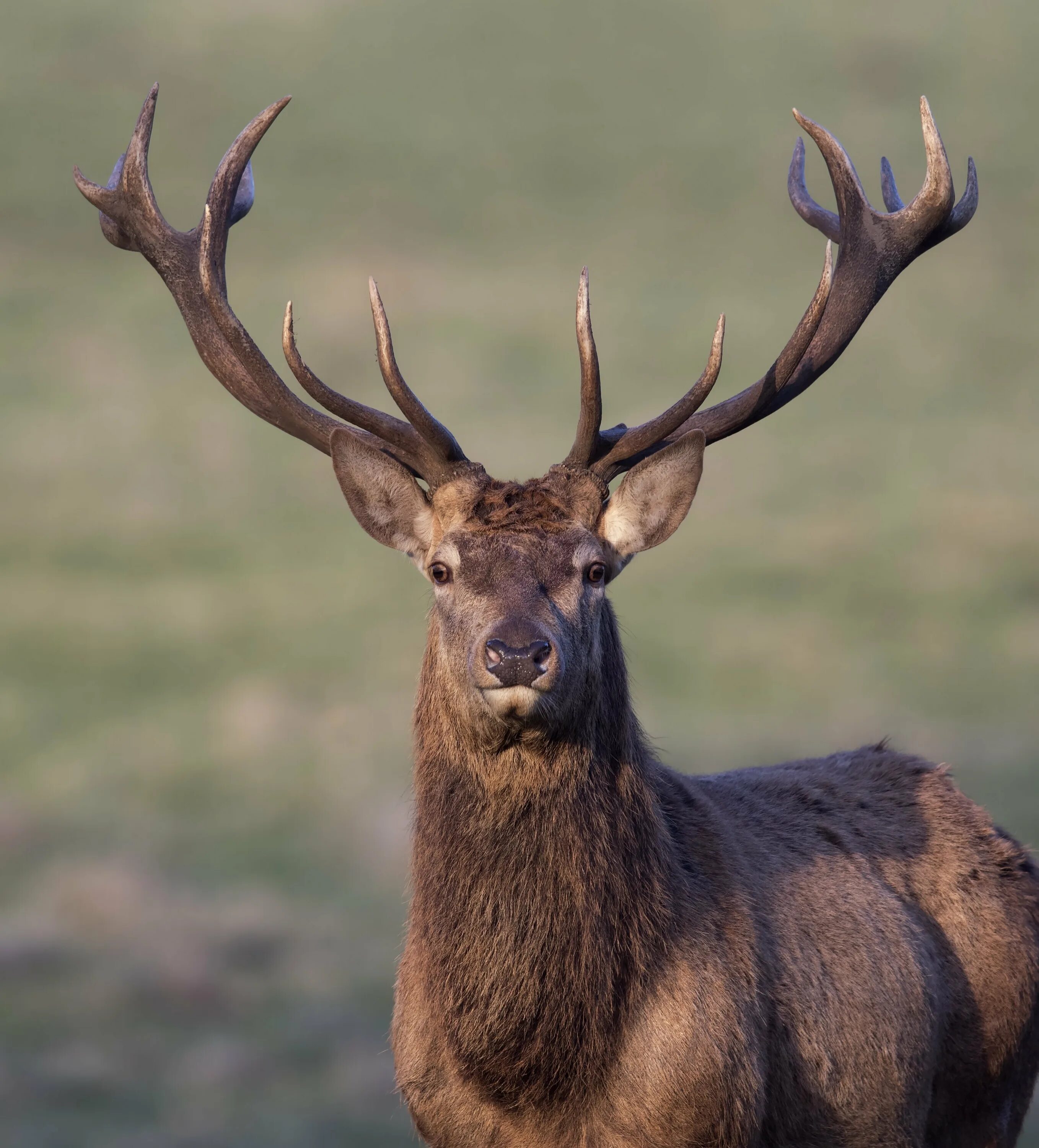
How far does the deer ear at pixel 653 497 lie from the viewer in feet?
21.8

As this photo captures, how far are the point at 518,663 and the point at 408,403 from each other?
5.27 feet

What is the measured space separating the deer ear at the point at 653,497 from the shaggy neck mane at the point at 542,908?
0.76 meters

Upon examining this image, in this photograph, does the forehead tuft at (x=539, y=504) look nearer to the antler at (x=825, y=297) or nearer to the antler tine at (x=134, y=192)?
the antler at (x=825, y=297)

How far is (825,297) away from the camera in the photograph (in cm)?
720

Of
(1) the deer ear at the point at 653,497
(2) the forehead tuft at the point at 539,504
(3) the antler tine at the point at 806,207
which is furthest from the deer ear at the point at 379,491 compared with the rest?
(3) the antler tine at the point at 806,207

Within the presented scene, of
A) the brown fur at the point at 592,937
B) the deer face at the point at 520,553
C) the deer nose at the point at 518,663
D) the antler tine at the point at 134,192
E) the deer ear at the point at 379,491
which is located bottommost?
the brown fur at the point at 592,937

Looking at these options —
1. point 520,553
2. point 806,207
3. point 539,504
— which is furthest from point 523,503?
point 806,207

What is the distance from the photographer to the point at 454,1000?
6.18 meters

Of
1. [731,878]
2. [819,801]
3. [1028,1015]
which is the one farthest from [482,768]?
[1028,1015]

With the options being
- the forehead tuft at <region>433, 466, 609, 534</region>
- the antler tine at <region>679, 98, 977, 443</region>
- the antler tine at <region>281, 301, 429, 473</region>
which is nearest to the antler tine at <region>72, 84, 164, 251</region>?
the antler tine at <region>281, 301, 429, 473</region>

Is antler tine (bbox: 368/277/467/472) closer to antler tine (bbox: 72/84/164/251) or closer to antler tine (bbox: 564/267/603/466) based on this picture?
antler tine (bbox: 564/267/603/466)

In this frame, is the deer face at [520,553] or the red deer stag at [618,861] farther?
the red deer stag at [618,861]

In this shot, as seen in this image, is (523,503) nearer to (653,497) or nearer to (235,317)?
(653,497)

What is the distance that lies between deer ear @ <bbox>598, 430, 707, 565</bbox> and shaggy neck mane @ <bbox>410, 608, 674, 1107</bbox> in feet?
2.50
